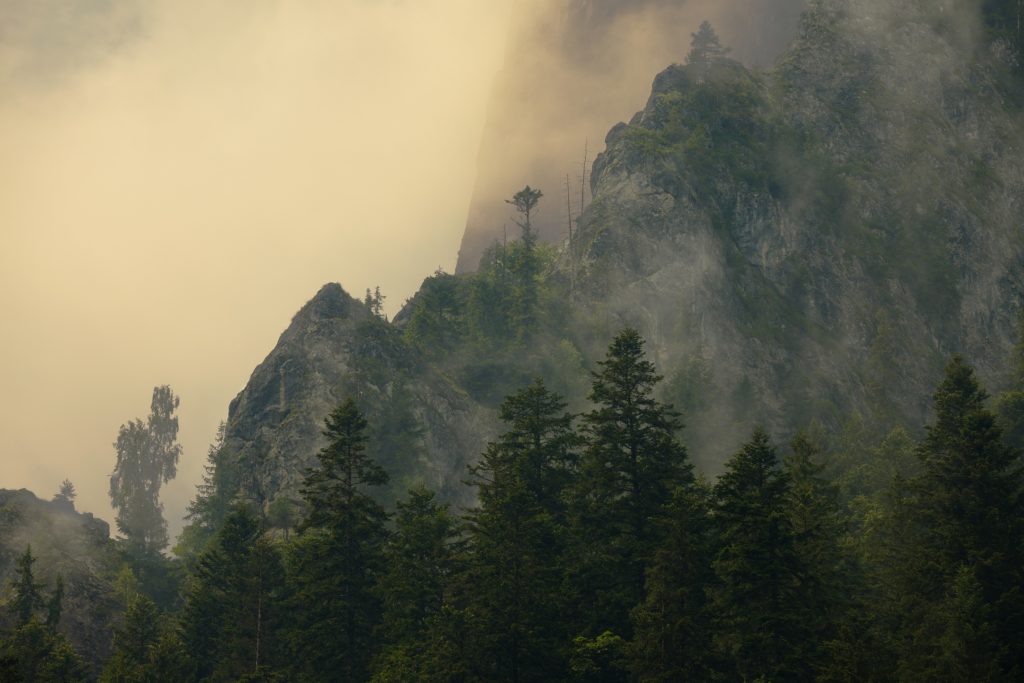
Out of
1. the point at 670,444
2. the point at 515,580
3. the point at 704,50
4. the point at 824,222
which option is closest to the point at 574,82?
the point at 704,50

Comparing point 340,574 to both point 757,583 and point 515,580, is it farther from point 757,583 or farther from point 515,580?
point 757,583

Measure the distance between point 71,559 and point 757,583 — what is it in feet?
219

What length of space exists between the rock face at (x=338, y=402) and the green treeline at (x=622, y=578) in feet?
129

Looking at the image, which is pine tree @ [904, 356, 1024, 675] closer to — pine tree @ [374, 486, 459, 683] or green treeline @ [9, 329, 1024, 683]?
green treeline @ [9, 329, 1024, 683]

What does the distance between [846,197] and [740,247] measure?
17059mm

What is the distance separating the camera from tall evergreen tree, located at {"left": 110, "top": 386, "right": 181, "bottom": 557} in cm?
12112

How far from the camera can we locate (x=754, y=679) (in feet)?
126

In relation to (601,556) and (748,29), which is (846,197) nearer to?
(748,29)

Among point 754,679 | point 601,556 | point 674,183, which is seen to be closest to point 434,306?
point 674,183

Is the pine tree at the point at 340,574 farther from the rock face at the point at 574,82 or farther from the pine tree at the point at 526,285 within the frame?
the rock face at the point at 574,82

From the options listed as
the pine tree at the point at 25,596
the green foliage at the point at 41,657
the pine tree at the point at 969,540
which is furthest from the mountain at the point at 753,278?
the pine tree at the point at 969,540

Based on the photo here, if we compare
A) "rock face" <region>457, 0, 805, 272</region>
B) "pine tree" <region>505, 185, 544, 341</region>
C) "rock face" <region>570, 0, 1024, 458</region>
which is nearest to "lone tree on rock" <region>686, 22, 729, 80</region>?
"rock face" <region>570, 0, 1024, 458</region>

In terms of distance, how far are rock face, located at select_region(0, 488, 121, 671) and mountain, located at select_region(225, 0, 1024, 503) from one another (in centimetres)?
1595

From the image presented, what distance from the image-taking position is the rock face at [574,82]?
166 meters
